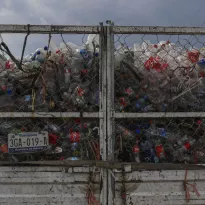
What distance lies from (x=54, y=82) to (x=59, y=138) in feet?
1.61

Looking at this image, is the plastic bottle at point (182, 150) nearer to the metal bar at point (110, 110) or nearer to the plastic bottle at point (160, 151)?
the plastic bottle at point (160, 151)

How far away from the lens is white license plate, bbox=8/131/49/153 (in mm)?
1882

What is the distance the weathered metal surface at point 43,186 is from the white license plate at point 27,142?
0.47 feet

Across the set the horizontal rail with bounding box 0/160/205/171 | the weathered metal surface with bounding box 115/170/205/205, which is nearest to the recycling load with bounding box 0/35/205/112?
the horizontal rail with bounding box 0/160/205/171

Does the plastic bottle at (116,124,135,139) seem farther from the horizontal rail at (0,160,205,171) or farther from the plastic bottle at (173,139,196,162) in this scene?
the plastic bottle at (173,139,196,162)

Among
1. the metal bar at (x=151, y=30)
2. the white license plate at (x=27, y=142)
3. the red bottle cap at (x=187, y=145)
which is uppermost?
the metal bar at (x=151, y=30)

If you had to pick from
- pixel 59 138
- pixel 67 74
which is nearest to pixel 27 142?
pixel 59 138

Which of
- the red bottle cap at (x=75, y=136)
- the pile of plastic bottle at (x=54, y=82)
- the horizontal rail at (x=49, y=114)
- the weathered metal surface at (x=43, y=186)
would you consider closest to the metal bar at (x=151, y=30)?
the pile of plastic bottle at (x=54, y=82)

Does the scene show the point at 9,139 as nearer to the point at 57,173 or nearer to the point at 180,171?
the point at 57,173

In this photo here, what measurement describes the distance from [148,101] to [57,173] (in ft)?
3.23

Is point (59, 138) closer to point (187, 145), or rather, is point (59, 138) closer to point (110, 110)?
point (110, 110)

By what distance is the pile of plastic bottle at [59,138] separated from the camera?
196cm

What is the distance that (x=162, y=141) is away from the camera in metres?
2.12

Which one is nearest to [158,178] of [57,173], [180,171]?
[180,171]
